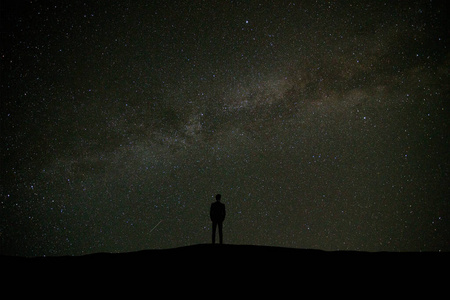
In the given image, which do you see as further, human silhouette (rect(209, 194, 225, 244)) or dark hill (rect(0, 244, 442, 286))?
human silhouette (rect(209, 194, 225, 244))

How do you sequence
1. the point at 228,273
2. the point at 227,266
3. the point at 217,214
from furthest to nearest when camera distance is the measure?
the point at 217,214, the point at 227,266, the point at 228,273

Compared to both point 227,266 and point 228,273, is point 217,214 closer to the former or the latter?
point 227,266

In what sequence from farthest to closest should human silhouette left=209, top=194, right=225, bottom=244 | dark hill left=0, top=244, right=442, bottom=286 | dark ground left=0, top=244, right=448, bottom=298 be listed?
human silhouette left=209, top=194, right=225, bottom=244 → dark hill left=0, top=244, right=442, bottom=286 → dark ground left=0, top=244, right=448, bottom=298

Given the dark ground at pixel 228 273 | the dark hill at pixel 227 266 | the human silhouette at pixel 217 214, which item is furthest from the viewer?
the human silhouette at pixel 217 214

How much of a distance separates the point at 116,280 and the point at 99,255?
5.15 ft

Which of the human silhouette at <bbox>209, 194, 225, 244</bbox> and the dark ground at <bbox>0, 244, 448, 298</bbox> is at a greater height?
the human silhouette at <bbox>209, 194, 225, 244</bbox>

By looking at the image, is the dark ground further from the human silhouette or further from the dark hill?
the human silhouette

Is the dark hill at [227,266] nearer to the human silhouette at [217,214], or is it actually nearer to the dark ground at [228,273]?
the dark ground at [228,273]

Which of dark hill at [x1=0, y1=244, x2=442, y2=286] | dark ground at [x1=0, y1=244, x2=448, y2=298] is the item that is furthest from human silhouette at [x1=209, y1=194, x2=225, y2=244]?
dark ground at [x1=0, y1=244, x2=448, y2=298]

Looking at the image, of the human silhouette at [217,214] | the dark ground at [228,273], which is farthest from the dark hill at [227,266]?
the human silhouette at [217,214]

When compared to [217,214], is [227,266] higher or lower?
lower

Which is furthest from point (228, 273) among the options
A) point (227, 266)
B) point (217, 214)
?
point (217, 214)

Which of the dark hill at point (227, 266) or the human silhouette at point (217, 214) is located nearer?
the dark hill at point (227, 266)

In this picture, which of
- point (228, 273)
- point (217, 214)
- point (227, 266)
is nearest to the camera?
point (228, 273)
